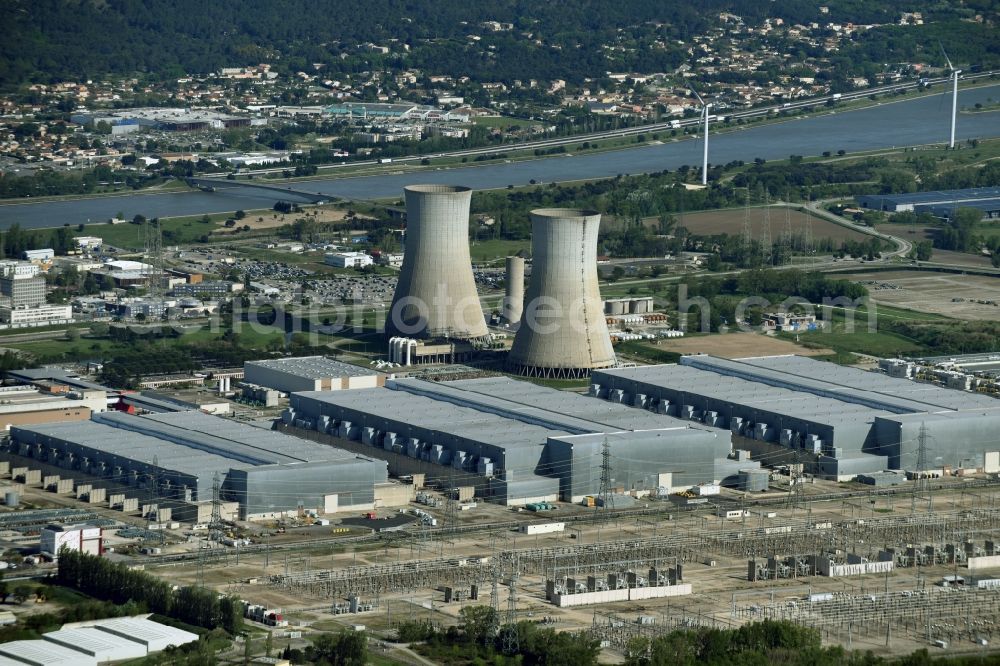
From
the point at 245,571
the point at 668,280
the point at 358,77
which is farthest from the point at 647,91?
the point at 245,571

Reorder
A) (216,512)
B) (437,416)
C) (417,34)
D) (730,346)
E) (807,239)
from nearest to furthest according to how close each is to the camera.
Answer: (216,512) → (437,416) → (730,346) → (807,239) → (417,34)

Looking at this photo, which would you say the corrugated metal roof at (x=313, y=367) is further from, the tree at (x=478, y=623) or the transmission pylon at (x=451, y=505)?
the tree at (x=478, y=623)

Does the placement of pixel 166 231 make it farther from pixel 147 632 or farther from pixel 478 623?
pixel 478 623

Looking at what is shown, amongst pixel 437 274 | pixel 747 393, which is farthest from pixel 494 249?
pixel 747 393

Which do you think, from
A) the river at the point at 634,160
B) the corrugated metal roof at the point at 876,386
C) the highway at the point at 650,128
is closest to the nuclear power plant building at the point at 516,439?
the corrugated metal roof at the point at 876,386

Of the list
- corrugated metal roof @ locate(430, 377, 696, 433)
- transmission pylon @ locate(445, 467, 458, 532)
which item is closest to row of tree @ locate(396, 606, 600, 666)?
transmission pylon @ locate(445, 467, 458, 532)

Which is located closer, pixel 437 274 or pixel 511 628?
pixel 511 628
